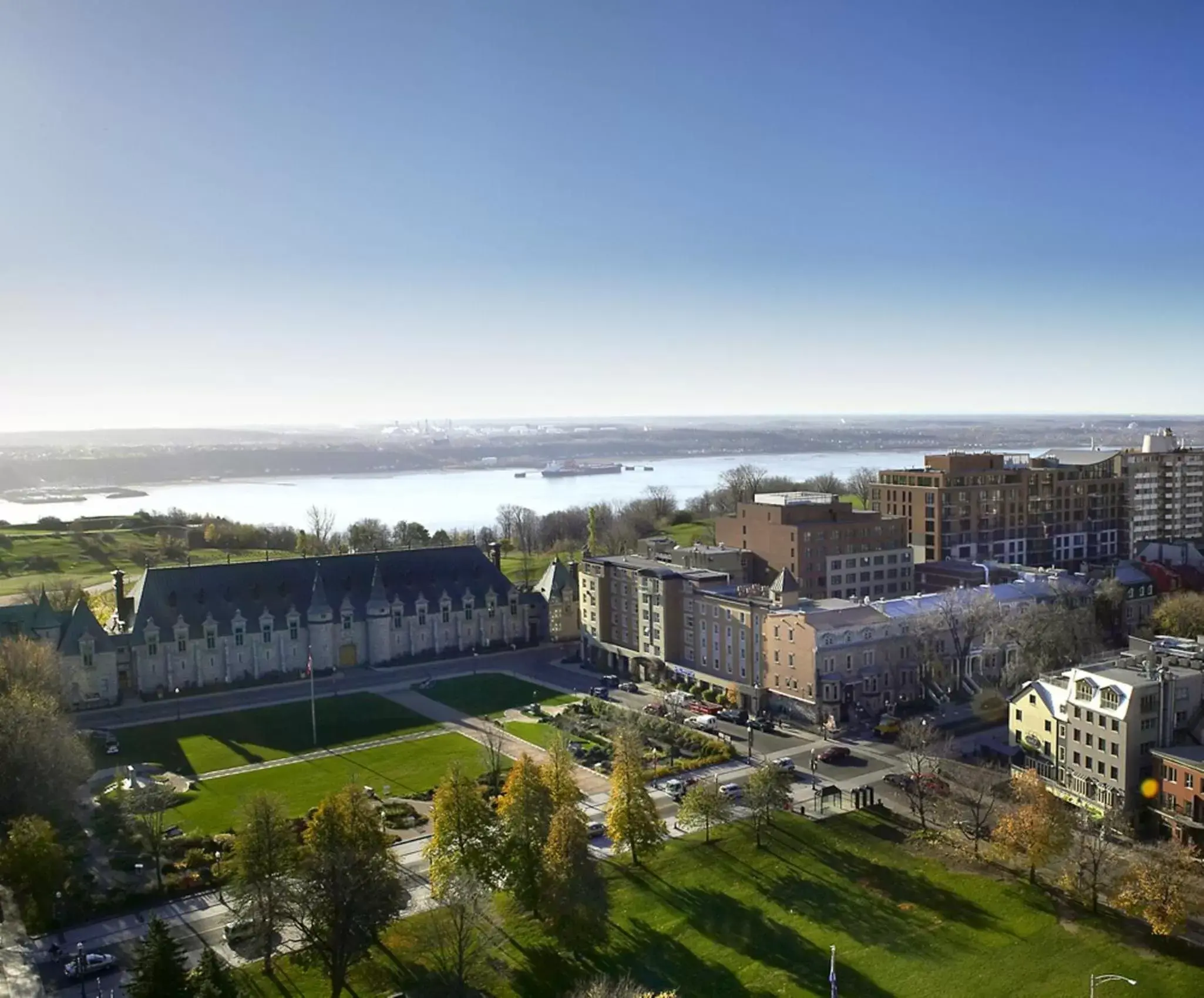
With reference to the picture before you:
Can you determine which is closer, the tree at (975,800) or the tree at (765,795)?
the tree at (975,800)

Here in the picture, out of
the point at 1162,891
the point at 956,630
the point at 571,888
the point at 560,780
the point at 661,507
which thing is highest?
the point at 661,507

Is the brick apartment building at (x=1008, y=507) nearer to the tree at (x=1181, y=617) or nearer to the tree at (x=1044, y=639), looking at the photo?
the tree at (x=1181, y=617)

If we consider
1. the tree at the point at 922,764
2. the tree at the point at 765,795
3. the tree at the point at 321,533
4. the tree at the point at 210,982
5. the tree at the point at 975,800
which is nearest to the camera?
A: the tree at the point at 210,982

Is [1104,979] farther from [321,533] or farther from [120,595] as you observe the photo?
[321,533]

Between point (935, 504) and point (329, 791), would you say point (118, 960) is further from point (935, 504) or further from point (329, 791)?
point (935, 504)

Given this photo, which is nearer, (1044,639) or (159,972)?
(159,972)

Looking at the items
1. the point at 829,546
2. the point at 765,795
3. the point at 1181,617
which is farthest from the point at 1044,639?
the point at 765,795

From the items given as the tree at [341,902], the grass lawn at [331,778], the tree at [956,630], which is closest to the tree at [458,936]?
the tree at [341,902]
